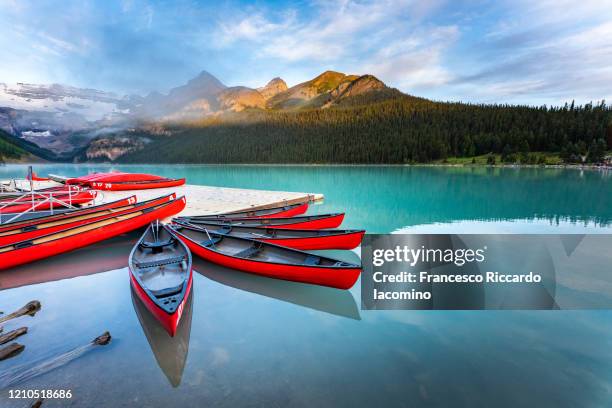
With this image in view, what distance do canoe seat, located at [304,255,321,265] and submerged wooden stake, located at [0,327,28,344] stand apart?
6.82m

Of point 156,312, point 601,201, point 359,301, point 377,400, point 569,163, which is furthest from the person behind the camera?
A: point 569,163

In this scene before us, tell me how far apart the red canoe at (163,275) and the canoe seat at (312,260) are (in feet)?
10.9

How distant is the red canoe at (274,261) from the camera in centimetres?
831

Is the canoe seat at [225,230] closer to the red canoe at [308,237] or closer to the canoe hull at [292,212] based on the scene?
the red canoe at [308,237]

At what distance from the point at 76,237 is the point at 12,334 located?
19.4 feet

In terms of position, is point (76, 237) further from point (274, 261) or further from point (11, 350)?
point (274, 261)

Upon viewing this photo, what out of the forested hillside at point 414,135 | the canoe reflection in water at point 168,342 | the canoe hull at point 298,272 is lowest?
the canoe reflection in water at point 168,342

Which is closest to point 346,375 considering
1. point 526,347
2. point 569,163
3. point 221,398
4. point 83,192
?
point 221,398

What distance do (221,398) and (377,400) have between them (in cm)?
261

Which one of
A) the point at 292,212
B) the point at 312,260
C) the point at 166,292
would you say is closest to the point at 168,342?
the point at 166,292

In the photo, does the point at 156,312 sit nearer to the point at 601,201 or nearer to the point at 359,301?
the point at 359,301

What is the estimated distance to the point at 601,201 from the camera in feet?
94.8

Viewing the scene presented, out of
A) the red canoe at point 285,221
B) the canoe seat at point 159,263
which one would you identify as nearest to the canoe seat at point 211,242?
the canoe seat at point 159,263

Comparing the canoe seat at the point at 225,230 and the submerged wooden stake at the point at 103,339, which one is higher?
the canoe seat at the point at 225,230
